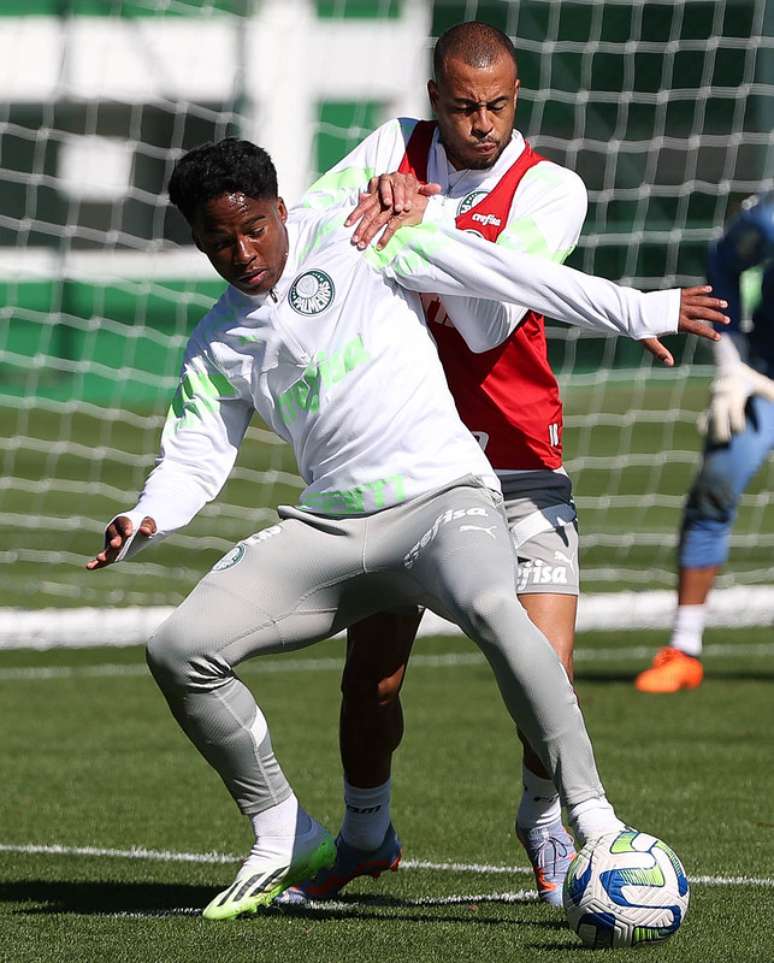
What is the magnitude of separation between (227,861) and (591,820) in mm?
1734

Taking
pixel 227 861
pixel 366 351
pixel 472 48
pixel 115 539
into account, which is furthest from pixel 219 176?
pixel 227 861

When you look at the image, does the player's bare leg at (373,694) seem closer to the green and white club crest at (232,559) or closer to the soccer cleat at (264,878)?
the soccer cleat at (264,878)

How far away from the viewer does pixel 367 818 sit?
529 centimetres

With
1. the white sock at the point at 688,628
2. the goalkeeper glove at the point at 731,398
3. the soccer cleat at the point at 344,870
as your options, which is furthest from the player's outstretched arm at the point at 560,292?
the white sock at the point at 688,628

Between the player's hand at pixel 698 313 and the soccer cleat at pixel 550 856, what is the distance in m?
1.45

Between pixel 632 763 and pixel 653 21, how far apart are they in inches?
394

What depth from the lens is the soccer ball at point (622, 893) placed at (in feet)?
13.8

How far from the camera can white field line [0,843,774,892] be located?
17.0 feet

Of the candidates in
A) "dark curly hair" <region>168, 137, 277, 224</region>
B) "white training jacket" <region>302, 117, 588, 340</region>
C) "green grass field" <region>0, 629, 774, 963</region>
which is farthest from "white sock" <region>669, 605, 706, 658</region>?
"dark curly hair" <region>168, 137, 277, 224</region>

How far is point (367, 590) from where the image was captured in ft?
15.3

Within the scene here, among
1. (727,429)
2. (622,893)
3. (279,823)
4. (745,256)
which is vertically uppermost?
(745,256)

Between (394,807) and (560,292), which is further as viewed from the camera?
(394,807)

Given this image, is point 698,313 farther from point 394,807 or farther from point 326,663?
point 326,663

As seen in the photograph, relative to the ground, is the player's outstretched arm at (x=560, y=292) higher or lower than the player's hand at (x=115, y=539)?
higher
